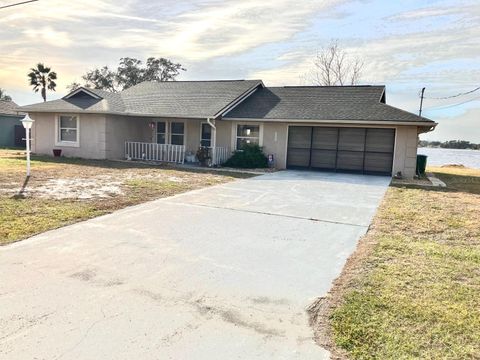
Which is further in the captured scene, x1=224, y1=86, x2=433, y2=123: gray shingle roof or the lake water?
the lake water

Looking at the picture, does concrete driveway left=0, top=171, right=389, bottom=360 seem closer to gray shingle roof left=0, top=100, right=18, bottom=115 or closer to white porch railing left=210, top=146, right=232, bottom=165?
white porch railing left=210, top=146, right=232, bottom=165

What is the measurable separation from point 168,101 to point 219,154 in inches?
182

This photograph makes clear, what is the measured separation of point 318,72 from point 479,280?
3788 centimetres

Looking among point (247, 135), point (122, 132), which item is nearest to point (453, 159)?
point (247, 135)

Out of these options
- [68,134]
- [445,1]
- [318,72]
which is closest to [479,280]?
[445,1]

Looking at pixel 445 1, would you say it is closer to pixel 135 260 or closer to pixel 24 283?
pixel 135 260

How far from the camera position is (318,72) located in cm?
3988

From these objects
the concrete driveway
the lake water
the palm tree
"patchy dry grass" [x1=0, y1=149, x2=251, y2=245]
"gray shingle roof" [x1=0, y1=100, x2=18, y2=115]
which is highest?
the palm tree

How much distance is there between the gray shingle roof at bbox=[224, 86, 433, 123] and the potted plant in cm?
188

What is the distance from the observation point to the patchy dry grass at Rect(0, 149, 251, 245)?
6.64 metres

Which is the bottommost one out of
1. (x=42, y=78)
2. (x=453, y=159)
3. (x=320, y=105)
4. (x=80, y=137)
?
(x=453, y=159)

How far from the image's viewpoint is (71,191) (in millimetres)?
9555

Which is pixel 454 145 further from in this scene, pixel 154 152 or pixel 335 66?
pixel 154 152

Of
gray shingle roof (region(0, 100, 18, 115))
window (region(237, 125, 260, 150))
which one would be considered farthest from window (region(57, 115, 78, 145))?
gray shingle roof (region(0, 100, 18, 115))
